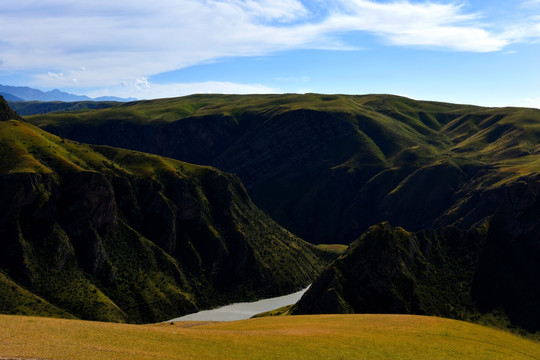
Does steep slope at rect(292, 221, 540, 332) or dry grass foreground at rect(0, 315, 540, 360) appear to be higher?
dry grass foreground at rect(0, 315, 540, 360)

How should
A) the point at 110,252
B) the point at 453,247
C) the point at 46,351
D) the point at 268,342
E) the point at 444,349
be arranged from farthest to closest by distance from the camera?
the point at 110,252 → the point at 453,247 → the point at 444,349 → the point at 268,342 → the point at 46,351

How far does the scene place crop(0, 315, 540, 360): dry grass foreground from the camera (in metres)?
57.2

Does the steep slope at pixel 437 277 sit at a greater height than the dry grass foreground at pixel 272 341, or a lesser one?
lesser

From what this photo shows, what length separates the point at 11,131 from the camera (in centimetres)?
19575

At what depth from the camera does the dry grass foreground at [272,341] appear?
57.2 meters

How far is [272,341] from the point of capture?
7188 cm

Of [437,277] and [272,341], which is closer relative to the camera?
[272,341]

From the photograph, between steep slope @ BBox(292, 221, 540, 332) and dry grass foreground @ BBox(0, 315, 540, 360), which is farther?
steep slope @ BBox(292, 221, 540, 332)

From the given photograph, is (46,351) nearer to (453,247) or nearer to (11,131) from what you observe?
(453,247)

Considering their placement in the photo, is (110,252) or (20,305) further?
(110,252)

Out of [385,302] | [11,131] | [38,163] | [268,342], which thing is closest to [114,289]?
[38,163]

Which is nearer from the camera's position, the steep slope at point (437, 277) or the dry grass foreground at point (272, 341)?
the dry grass foreground at point (272, 341)

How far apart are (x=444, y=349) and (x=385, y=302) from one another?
5853 centimetres

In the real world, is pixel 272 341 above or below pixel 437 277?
above
